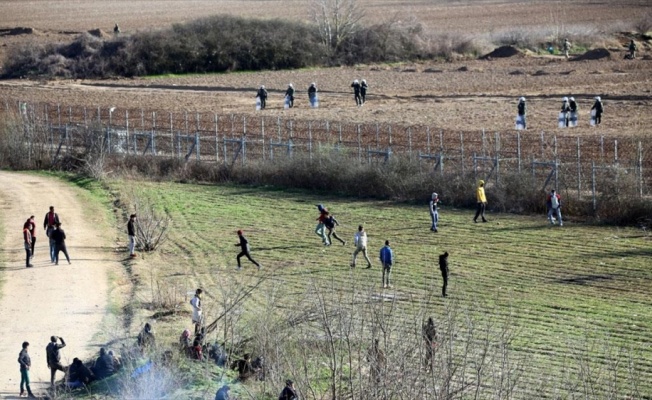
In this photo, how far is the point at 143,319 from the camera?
83.6 feet

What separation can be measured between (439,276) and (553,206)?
6045 millimetres

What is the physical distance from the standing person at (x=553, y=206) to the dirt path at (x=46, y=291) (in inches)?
449

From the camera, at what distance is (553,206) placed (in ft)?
110

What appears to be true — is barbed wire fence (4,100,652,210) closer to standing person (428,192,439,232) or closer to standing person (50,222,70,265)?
standing person (428,192,439,232)

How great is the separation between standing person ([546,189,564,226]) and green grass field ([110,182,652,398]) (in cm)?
34

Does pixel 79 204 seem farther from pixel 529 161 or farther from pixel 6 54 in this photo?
pixel 6 54

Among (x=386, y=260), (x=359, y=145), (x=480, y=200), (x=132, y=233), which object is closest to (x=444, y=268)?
(x=386, y=260)

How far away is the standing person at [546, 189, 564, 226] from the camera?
3331cm

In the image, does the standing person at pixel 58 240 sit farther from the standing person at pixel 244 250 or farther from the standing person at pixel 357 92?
the standing person at pixel 357 92

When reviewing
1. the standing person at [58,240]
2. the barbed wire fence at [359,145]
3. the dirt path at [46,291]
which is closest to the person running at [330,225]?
the dirt path at [46,291]

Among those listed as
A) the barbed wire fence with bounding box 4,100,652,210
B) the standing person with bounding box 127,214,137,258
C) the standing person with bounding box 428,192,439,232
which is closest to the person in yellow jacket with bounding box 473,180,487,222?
Answer: the standing person with bounding box 428,192,439,232

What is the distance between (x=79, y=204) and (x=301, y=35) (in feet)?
140

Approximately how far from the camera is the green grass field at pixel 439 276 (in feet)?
70.0

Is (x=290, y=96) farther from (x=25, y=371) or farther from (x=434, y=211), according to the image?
(x=25, y=371)
